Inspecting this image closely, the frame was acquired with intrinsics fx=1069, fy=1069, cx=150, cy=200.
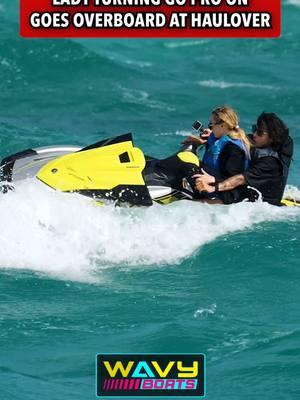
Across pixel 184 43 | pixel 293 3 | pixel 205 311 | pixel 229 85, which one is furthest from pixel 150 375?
pixel 293 3

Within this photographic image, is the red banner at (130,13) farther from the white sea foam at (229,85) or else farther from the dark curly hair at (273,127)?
the dark curly hair at (273,127)

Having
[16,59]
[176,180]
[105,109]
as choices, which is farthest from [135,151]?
[16,59]

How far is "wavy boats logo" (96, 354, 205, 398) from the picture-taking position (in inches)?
323

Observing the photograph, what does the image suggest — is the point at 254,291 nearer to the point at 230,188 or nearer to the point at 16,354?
the point at 230,188

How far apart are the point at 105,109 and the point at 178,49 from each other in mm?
7569

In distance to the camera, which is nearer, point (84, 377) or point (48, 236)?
point (84, 377)

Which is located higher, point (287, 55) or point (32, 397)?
point (287, 55)

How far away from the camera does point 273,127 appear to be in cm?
1105

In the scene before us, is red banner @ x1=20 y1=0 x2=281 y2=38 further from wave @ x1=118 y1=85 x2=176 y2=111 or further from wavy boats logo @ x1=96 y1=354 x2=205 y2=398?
wavy boats logo @ x1=96 y1=354 x2=205 y2=398

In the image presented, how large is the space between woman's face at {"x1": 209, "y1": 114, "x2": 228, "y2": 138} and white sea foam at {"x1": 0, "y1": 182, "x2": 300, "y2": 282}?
2.78 ft

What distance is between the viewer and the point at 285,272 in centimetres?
1042

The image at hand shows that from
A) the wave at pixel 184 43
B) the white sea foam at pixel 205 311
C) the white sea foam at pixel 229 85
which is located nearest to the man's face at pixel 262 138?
the white sea foam at pixel 205 311

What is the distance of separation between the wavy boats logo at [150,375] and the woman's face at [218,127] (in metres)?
3.14

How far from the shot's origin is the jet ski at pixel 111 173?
35.6 ft
